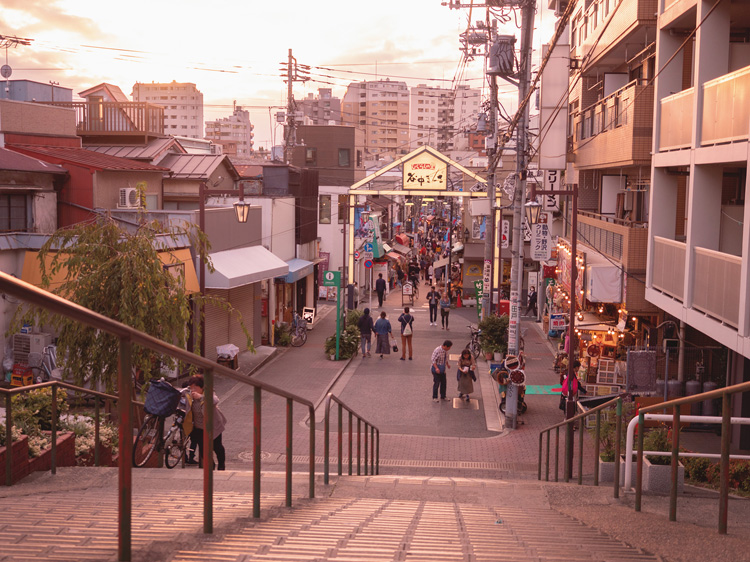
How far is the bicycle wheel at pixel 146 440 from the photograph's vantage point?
10891 mm

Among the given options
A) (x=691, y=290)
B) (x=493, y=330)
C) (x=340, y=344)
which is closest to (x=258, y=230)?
(x=340, y=344)

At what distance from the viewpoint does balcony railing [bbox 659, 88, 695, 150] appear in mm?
14562

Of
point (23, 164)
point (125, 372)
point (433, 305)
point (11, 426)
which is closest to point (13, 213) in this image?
point (23, 164)

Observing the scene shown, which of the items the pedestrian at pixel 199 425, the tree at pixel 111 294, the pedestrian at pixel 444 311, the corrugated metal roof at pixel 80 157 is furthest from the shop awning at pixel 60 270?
the pedestrian at pixel 444 311

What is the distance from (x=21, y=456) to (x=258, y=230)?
2244cm

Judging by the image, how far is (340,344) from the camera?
26.7m

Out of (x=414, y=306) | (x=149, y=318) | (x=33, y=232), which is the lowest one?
(x=414, y=306)

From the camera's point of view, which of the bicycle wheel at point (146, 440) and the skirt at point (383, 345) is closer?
the bicycle wheel at point (146, 440)

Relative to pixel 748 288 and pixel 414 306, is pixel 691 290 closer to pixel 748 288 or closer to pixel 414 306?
pixel 748 288

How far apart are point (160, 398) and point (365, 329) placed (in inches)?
719

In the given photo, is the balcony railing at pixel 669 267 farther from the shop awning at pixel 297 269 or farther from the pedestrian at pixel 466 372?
the shop awning at pixel 297 269

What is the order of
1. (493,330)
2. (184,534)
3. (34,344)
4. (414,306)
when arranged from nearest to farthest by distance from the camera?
1. (184,534)
2. (34,344)
3. (493,330)
4. (414,306)

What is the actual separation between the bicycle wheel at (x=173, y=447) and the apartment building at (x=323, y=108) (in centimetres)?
14703

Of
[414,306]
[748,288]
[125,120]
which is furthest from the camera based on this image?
[414,306]
